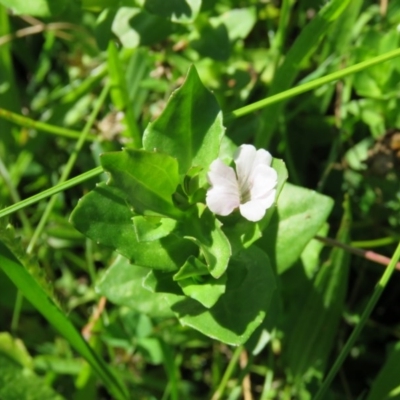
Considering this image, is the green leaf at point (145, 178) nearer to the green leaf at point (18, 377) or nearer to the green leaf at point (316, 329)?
the green leaf at point (316, 329)

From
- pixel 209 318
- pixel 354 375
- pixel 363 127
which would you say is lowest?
pixel 354 375

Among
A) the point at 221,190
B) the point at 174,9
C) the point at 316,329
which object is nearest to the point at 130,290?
the point at 221,190

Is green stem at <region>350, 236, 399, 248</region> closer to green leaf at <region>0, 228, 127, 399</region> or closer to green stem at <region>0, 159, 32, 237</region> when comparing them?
green leaf at <region>0, 228, 127, 399</region>

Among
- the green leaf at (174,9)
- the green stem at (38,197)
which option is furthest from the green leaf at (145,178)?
the green leaf at (174,9)

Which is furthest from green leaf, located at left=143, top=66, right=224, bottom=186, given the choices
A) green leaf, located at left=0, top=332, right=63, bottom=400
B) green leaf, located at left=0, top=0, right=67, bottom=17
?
green leaf, located at left=0, top=332, right=63, bottom=400

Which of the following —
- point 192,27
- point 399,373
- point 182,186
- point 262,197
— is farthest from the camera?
point 192,27

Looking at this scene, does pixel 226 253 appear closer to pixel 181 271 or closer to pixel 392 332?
pixel 181 271

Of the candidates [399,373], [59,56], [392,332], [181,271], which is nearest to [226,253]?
[181,271]
